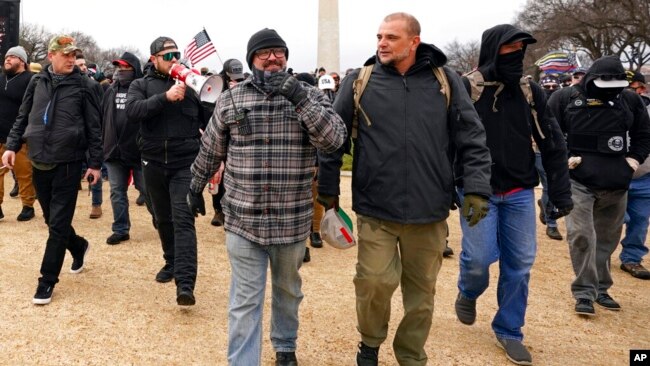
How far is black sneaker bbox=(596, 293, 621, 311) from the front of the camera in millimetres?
4840

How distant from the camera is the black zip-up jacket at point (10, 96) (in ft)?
24.7

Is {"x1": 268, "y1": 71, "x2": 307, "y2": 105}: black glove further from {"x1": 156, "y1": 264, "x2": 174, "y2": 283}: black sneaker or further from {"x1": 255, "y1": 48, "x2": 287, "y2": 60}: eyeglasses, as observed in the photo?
{"x1": 156, "y1": 264, "x2": 174, "y2": 283}: black sneaker

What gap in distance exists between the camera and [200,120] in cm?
479

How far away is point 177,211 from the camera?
4434 millimetres

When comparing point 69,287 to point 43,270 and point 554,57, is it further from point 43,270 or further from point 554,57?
point 554,57

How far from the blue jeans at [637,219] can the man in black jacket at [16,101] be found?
7189 millimetres

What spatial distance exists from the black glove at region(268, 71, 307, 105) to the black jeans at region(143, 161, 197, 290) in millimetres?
1834

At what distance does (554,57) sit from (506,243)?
974cm

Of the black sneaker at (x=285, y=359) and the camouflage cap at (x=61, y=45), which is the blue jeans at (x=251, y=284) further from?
the camouflage cap at (x=61, y=45)

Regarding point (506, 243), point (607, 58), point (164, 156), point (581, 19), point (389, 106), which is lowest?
point (506, 243)

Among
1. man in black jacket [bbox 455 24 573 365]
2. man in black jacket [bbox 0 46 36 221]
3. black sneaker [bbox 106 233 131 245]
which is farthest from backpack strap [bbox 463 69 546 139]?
man in black jacket [bbox 0 46 36 221]

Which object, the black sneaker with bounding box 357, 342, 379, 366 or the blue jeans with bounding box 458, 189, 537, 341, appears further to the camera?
the blue jeans with bounding box 458, 189, 537, 341

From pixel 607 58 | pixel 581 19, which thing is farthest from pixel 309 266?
pixel 581 19

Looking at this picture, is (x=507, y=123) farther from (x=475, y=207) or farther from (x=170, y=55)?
(x=170, y=55)
